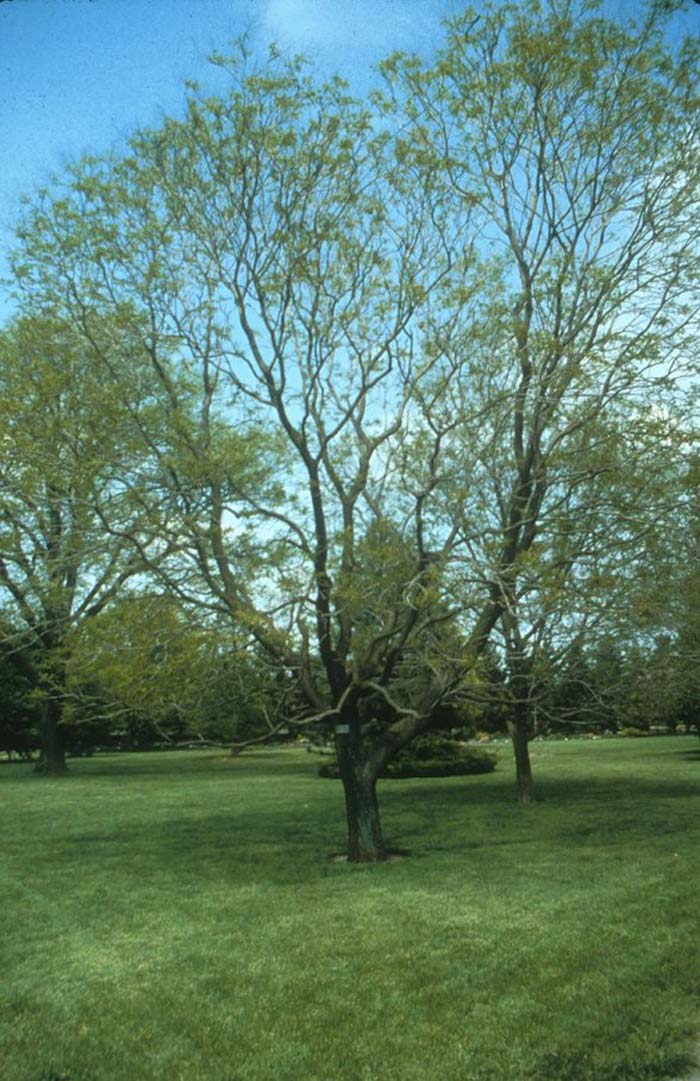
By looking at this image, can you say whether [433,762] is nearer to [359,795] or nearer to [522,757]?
[522,757]

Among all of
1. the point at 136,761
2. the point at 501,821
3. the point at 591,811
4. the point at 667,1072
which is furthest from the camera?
the point at 136,761

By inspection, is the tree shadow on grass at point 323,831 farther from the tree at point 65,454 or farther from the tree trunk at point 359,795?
the tree at point 65,454

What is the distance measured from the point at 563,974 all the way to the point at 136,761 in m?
34.3

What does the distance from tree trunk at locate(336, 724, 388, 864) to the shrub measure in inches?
590

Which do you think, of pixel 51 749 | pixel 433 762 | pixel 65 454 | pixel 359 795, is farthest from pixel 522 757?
pixel 51 749

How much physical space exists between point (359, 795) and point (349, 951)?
4281mm

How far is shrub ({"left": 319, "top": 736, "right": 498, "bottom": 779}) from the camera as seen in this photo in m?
27.3

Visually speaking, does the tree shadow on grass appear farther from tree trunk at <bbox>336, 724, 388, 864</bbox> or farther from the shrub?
the shrub

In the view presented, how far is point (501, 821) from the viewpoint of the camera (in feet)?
53.7

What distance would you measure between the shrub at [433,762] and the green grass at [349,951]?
10.5 m

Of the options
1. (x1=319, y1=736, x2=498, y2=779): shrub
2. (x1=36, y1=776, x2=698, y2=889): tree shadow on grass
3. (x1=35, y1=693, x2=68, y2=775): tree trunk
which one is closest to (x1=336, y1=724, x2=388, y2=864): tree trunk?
(x1=36, y1=776, x2=698, y2=889): tree shadow on grass

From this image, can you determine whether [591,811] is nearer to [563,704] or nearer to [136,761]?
[563,704]

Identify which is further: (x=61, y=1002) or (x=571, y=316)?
(x=571, y=316)

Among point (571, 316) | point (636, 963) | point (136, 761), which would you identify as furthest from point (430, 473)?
point (136, 761)
